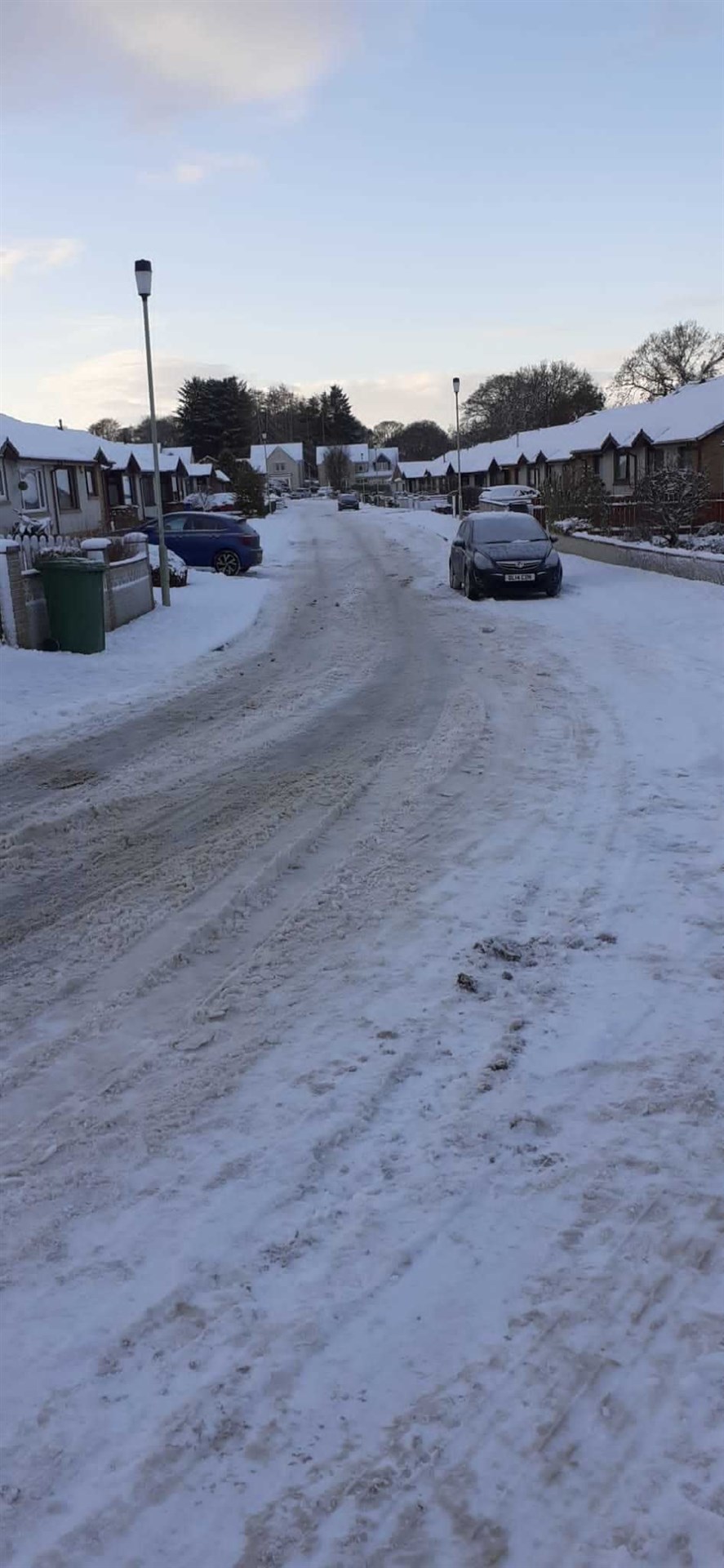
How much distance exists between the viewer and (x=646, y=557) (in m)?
21.5

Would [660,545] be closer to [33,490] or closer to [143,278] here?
[143,278]

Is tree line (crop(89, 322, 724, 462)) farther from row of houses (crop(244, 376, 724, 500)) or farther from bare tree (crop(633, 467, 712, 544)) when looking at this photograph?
bare tree (crop(633, 467, 712, 544))

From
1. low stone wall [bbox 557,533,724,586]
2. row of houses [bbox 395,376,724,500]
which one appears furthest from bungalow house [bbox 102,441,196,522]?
low stone wall [bbox 557,533,724,586]

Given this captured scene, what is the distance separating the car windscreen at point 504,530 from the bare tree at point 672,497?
19.5 ft

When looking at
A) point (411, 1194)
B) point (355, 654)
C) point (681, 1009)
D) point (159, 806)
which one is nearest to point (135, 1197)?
point (411, 1194)

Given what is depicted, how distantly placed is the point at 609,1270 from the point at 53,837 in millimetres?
4682

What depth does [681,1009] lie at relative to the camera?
419 centimetres

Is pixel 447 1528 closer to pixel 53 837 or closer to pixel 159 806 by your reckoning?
pixel 53 837

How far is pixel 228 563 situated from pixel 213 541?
60cm

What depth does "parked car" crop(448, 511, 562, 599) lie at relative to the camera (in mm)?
18547

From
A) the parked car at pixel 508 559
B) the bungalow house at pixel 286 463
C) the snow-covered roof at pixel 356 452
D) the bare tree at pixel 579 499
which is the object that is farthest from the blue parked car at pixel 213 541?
the snow-covered roof at pixel 356 452

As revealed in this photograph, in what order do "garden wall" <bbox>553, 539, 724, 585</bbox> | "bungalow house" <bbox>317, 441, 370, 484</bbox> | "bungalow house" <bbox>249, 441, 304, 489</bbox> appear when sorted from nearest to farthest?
"garden wall" <bbox>553, 539, 724, 585</bbox> < "bungalow house" <bbox>249, 441, 304, 489</bbox> < "bungalow house" <bbox>317, 441, 370, 484</bbox>

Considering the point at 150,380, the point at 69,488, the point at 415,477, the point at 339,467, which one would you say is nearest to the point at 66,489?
the point at 69,488

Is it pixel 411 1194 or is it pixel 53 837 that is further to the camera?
pixel 53 837
